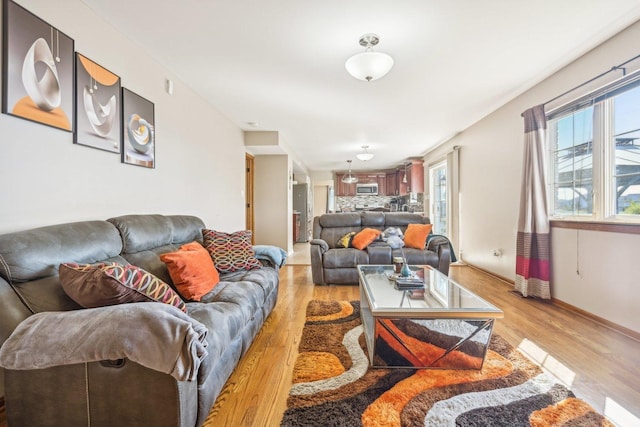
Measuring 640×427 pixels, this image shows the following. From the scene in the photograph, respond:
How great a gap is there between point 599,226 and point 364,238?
2.35 m

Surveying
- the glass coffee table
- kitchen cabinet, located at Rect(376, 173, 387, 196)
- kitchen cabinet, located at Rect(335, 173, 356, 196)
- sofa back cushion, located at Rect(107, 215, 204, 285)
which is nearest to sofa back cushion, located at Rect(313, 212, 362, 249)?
sofa back cushion, located at Rect(107, 215, 204, 285)

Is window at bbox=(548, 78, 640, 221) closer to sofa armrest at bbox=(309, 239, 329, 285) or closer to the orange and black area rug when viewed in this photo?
the orange and black area rug

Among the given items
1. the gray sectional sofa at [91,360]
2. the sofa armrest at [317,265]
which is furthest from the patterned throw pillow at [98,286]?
the sofa armrest at [317,265]

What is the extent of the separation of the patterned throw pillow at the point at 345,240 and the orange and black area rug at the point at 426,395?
2.14 meters

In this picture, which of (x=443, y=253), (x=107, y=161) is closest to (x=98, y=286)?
(x=107, y=161)

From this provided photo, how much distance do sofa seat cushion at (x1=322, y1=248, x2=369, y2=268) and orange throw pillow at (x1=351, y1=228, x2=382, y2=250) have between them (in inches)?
6.9

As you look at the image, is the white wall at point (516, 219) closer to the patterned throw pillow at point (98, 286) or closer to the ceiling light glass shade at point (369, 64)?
the ceiling light glass shade at point (369, 64)

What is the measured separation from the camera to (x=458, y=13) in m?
1.96

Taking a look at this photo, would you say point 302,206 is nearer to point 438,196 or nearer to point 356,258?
point 438,196

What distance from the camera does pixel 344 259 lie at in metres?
3.63

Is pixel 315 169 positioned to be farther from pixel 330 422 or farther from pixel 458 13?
pixel 330 422

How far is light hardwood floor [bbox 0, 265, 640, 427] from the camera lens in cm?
139

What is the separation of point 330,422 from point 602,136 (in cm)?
310

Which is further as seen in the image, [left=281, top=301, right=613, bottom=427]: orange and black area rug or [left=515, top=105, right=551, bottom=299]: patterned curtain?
[left=515, top=105, right=551, bottom=299]: patterned curtain
